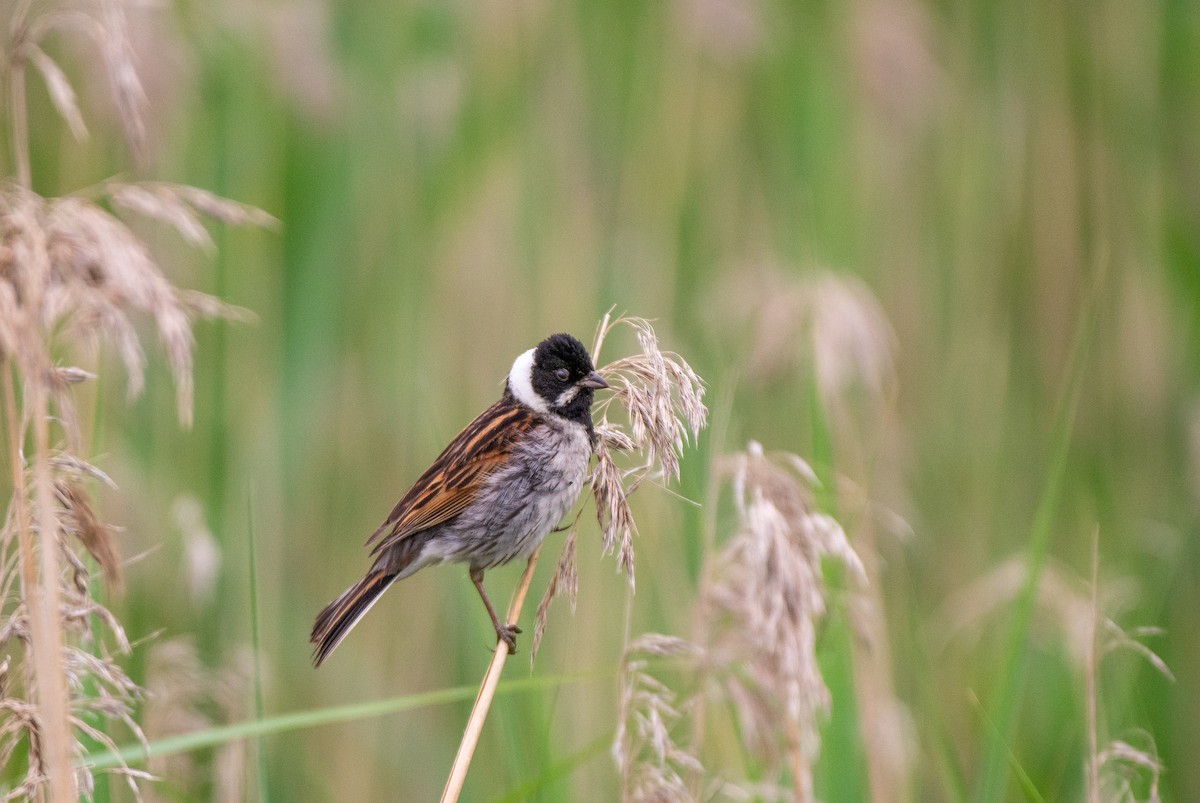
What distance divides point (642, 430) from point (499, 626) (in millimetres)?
688

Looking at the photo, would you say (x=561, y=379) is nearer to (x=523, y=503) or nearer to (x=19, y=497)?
(x=523, y=503)

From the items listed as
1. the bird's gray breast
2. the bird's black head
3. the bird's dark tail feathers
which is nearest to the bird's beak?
the bird's black head

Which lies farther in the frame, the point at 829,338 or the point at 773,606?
the point at 829,338

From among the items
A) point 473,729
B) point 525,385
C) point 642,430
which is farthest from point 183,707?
point 642,430

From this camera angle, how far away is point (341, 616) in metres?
2.91

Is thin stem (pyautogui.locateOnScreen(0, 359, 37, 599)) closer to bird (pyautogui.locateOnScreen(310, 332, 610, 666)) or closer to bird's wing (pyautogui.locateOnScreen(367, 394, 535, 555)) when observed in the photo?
bird (pyautogui.locateOnScreen(310, 332, 610, 666))

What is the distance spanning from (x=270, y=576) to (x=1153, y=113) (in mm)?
3729

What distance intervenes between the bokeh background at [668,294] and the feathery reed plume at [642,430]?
0.99 metres

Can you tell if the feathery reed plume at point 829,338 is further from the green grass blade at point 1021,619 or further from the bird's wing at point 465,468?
the green grass blade at point 1021,619

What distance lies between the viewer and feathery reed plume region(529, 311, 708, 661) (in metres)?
2.28

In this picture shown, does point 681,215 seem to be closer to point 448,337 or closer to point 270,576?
point 448,337

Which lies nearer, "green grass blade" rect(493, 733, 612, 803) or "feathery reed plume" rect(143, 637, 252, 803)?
"green grass blade" rect(493, 733, 612, 803)

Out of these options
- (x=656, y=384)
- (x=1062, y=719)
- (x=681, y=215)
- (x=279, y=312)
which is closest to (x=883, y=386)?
(x=681, y=215)

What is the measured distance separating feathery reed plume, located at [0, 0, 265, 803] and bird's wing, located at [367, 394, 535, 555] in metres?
1.13
